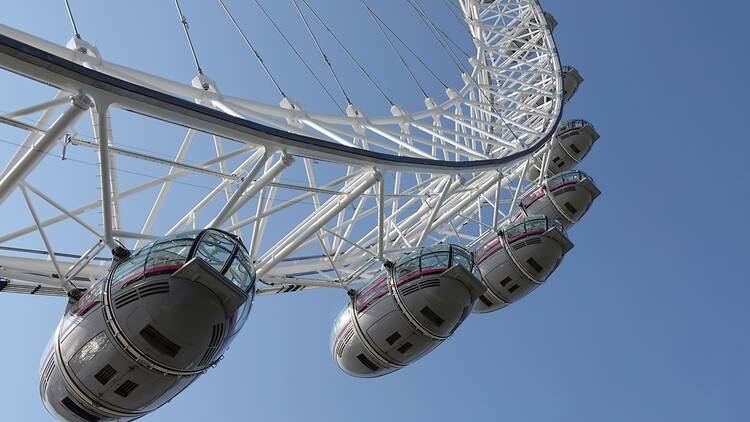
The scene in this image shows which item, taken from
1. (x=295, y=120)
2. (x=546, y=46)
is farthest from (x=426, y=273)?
(x=546, y=46)

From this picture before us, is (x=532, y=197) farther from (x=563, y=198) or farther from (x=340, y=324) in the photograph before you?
(x=340, y=324)

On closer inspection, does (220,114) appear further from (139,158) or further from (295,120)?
(295,120)

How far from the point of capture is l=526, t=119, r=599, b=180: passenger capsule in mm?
31531

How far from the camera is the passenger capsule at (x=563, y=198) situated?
2683cm

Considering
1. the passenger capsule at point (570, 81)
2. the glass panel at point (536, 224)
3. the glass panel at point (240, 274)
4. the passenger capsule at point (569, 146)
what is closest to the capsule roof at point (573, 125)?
the passenger capsule at point (569, 146)

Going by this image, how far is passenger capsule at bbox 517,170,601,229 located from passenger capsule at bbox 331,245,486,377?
11.9 metres

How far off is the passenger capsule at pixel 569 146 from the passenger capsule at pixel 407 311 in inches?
680

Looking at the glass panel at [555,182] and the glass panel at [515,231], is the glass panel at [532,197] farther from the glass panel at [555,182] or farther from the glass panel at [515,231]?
the glass panel at [515,231]

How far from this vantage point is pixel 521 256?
20469 millimetres

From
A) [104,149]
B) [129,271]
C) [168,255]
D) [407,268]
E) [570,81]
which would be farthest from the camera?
[570,81]

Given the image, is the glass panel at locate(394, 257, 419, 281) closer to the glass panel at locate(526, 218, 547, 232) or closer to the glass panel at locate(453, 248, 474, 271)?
the glass panel at locate(453, 248, 474, 271)

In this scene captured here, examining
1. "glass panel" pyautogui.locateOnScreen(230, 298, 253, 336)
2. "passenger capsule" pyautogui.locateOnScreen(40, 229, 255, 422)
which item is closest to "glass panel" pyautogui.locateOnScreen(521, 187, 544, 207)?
"glass panel" pyautogui.locateOnScreen(230, 298, 253, 336)

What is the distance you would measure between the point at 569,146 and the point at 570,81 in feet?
22.9

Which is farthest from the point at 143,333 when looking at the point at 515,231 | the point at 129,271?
the point at 515,231
